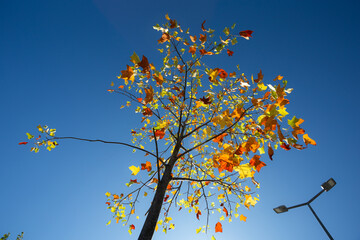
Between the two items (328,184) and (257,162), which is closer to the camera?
(257,162)

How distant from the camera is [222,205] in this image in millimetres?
3795

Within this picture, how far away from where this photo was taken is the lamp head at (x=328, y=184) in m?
6.58

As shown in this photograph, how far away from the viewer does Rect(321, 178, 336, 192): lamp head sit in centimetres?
A: 658

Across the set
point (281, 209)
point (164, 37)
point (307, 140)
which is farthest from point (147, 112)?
point (281, 209)

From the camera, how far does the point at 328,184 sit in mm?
6652

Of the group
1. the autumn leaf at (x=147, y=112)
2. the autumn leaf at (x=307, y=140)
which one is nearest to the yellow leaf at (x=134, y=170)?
the autumn leaf at (x=147, y=112)

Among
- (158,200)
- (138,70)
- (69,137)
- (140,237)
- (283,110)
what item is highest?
(138,70)

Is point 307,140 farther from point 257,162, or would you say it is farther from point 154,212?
point 154,212

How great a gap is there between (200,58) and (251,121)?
5.15 feet

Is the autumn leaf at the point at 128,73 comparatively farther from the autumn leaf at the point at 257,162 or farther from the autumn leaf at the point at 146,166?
the autumn leaf at the point at 257,162

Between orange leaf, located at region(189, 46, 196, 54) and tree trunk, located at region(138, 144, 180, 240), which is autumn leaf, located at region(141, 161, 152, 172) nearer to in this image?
tree trunk, located at region(138, 144, 180, 240)

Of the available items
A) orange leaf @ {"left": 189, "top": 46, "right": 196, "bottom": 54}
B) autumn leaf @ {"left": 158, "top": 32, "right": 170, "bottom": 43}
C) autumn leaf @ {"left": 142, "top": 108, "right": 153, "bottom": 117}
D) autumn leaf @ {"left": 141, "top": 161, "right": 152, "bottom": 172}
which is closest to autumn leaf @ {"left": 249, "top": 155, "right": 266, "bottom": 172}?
autumn leaf @ {"left": 141, "top": 161, "right": 152, "bottom": 172}

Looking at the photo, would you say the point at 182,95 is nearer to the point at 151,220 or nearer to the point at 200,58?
the point at 200,58

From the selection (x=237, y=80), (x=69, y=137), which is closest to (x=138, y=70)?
(x=69, y=137)
